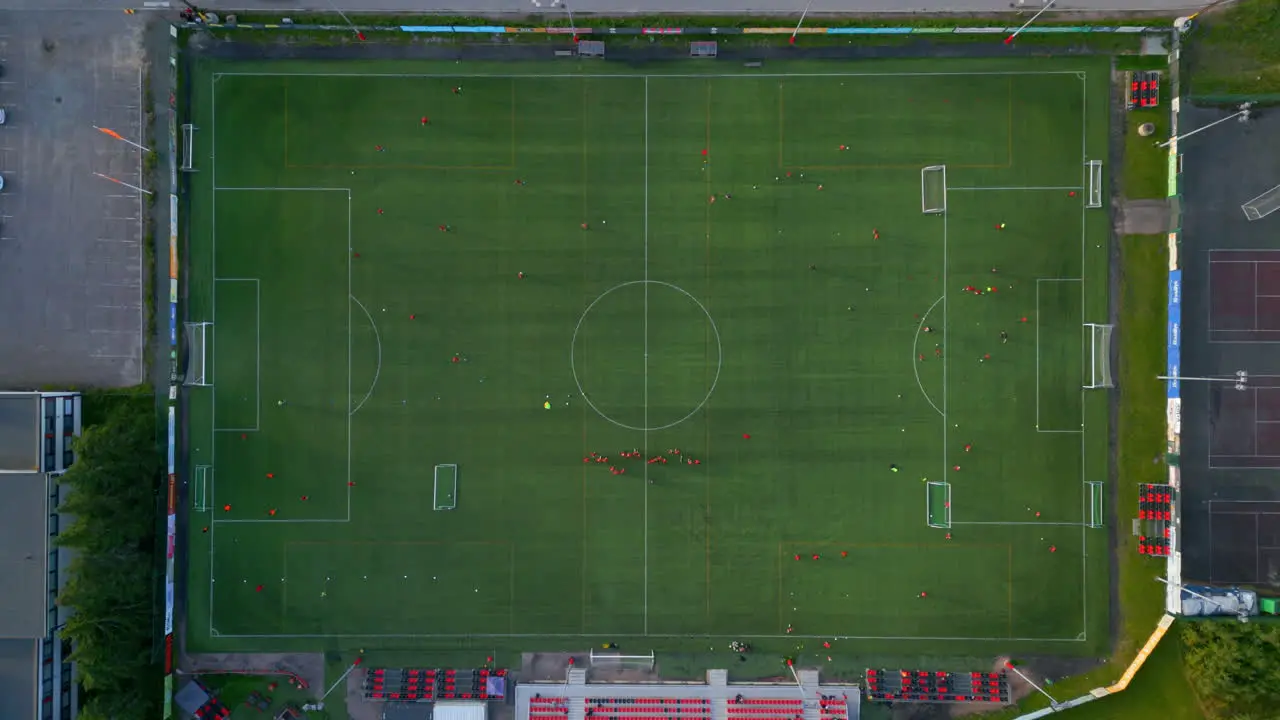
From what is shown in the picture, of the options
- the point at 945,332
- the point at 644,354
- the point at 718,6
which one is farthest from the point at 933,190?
the point at 644,354

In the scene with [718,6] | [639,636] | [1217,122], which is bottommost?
[639,636]

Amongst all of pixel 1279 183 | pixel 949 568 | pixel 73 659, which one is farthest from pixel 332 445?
pixel 1279 183

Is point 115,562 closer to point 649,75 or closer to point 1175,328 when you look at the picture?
point 649,75

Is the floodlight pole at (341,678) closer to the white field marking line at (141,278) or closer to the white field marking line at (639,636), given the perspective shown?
the white field marking line at (639,636)

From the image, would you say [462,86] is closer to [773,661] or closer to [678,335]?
[678,335]

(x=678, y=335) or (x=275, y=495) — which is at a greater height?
(x=678, y=335)
